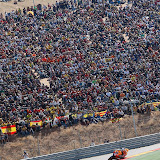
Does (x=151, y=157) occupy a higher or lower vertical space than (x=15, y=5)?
lower

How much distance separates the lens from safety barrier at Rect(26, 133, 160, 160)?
33625 millimetres

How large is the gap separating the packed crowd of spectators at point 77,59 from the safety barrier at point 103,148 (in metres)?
4.62

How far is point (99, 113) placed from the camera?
131 ft

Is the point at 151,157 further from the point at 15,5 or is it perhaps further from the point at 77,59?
the point at 15,5

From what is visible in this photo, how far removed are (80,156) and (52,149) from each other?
125 inches

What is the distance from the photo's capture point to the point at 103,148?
3475 cm

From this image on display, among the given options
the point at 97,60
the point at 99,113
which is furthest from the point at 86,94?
the point at 97,60

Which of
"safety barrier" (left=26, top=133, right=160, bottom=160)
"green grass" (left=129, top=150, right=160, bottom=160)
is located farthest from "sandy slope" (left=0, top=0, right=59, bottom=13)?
"green grass" (left=129, top=150, right=160, bottom=160)

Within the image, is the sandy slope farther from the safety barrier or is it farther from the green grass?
the green grass

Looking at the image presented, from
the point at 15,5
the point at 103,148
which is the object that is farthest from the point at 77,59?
the point at 15,5

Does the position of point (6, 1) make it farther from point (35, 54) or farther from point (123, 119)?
point (123, 119)

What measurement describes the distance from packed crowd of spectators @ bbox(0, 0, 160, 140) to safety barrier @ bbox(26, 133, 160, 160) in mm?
4622

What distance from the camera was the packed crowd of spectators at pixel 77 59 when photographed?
40.8 metres

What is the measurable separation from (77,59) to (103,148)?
14854 mm
